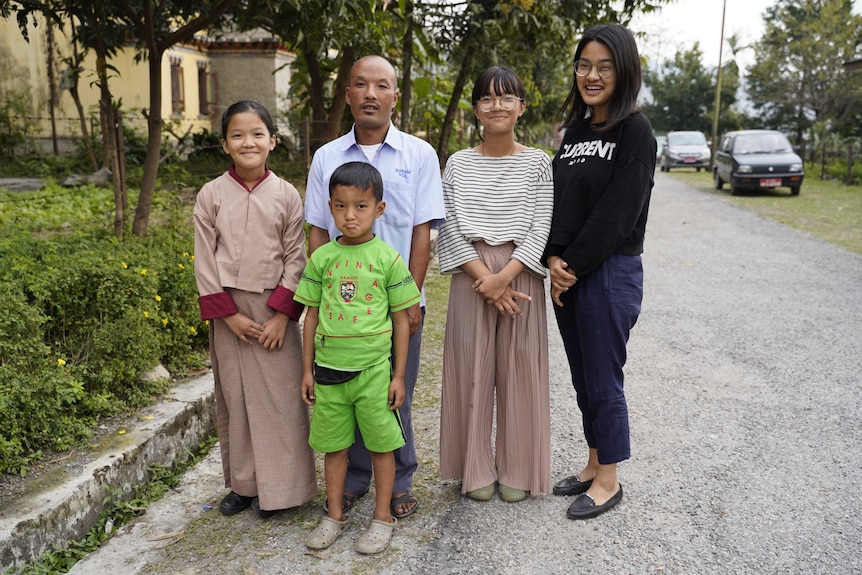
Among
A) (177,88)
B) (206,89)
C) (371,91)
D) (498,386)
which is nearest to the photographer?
(371,91)

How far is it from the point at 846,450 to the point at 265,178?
10.2 feet

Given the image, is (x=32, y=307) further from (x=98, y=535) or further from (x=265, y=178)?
(x=265, y=178)

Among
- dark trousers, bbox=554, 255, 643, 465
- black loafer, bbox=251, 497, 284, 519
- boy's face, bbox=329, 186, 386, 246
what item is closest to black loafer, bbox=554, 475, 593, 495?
dark trousers, bbox=554, 255, 643, 465

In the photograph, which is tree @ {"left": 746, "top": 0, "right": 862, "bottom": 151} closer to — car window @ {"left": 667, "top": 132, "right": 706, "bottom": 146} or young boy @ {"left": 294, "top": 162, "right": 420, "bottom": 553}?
car window @ {"left": 667, "top": 132, "right": 706, "bottom": 146}

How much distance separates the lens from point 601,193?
3.15m

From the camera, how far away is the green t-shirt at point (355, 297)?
2.93 metres

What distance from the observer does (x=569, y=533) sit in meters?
3.16

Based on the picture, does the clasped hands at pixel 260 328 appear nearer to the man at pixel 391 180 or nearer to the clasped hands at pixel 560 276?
the man at pixel 391 180

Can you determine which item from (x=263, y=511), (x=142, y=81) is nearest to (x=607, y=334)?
(x=263, y=511)

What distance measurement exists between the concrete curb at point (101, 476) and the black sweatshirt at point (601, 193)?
6.72 ft

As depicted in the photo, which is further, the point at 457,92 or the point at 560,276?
the point at 457,92

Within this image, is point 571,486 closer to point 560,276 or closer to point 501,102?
point 560,276

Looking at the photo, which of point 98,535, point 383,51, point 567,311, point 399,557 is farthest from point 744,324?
point 383,51

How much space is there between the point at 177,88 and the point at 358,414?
18.3 metres
